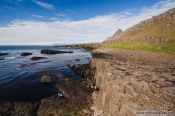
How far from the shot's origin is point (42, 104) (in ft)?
67.6

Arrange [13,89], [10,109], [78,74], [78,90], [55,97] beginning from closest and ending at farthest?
[10,109] < [55,97] < [78,90] < [13,89] < [78,74]

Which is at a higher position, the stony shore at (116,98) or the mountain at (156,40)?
the mountain at (156,40)

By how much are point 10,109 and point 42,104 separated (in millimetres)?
3678

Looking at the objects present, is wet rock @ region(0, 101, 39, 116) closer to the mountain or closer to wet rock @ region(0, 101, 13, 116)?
wet rock @ region(0, 101, 13, 116)

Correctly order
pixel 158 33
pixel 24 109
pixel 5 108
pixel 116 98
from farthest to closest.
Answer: pixel 158 33, pixel 5 108, pixel 24 109, pixel 116 98

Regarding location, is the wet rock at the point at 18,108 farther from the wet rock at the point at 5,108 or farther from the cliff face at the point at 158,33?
the cliff face at the point at 158,33

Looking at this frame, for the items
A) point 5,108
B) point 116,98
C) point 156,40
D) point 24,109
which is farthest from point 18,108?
point 156,40

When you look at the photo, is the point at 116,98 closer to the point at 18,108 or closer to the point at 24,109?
the point at 24,109

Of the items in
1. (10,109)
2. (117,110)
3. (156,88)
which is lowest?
(10,109)

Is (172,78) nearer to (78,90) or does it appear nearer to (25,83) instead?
(78,90)

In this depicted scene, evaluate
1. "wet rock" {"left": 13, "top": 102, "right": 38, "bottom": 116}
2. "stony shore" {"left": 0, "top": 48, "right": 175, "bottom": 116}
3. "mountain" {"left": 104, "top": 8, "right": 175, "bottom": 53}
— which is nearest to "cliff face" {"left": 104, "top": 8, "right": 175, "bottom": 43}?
"mountain" {"left": 104, "top": 8, "right": 175, "bottom": 53}

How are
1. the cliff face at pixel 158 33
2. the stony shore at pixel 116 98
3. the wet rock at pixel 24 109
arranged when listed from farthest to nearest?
the cliff face at pixel 158 33 → the wet rock at pixel 24 109 → the stony shore at pixel 116 98

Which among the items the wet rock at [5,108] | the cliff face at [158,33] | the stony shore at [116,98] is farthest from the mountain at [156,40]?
the wet rock at [5,108]

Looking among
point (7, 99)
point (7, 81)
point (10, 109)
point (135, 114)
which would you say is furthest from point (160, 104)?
point (7, 81)
